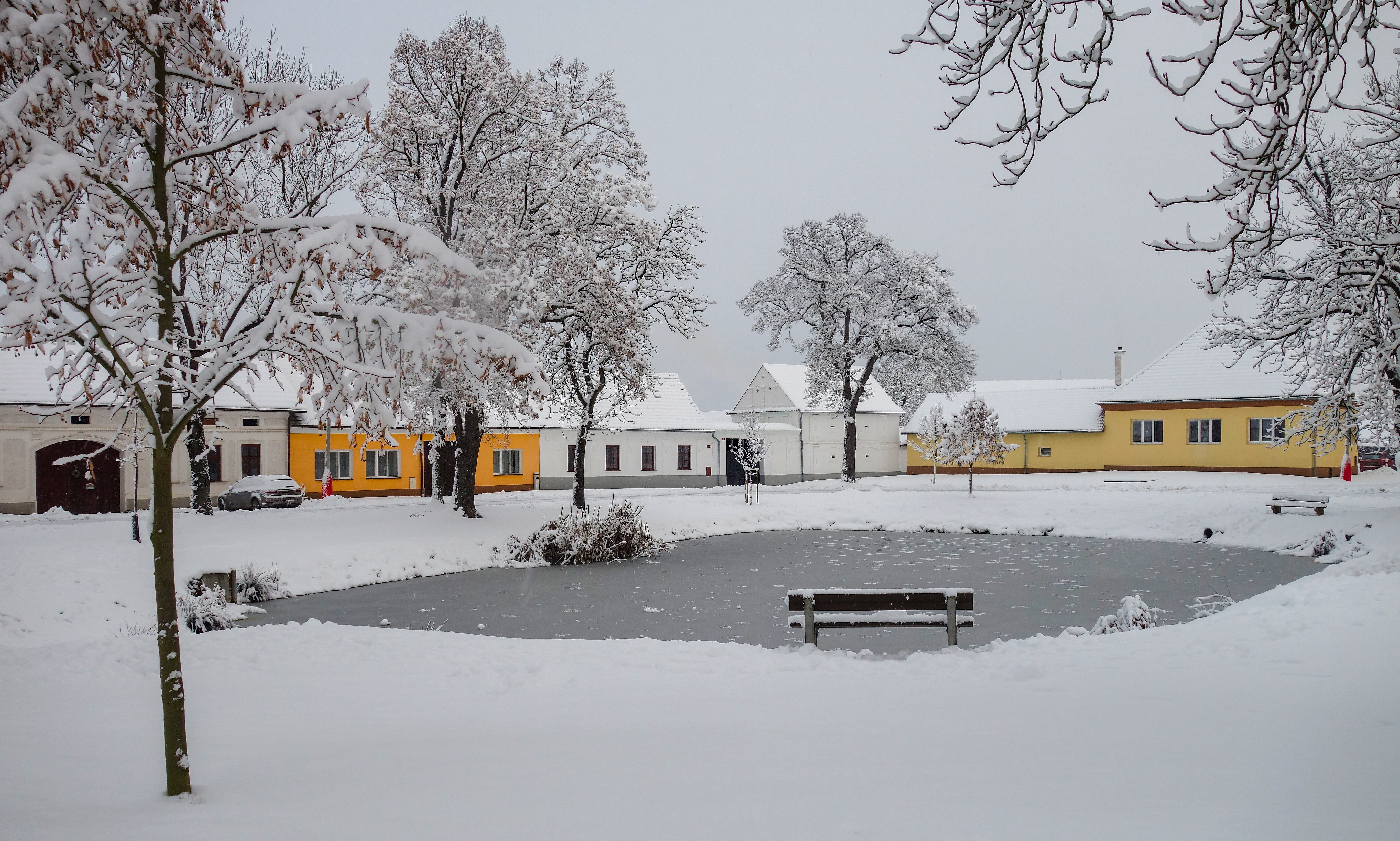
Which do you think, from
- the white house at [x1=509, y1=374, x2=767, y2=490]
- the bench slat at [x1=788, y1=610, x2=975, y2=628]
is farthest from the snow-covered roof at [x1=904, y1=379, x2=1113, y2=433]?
the bench slat at [x1=788, y1=610, x2=975, y2=628]

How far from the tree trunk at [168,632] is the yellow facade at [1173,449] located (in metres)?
35.5

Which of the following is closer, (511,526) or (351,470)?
(511,526)

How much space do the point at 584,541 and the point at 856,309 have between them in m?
23.6

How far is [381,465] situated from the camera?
119 ft

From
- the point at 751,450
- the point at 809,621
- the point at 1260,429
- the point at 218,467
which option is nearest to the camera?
the point at 809,621

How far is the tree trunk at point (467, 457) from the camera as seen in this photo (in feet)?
76.1

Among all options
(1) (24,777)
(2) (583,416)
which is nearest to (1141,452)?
(2) (583,416)

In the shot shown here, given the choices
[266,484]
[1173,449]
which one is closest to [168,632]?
[266,484]

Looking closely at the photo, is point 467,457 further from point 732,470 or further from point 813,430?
point 813,430

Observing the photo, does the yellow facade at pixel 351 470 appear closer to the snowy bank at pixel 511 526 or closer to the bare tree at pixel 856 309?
the snowy bank at pixel 511 526

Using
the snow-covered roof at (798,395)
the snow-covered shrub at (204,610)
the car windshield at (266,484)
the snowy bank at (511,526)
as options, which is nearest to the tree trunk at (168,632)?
the snow-covered shrub at (204,610)

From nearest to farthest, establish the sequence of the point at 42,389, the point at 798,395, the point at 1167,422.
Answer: the point at 42,389 → the point at 1167,422 → the point at 798,395

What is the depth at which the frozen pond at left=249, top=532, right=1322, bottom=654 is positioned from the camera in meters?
12.2

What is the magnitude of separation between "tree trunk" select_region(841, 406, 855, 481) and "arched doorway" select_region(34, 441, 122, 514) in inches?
1094
